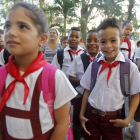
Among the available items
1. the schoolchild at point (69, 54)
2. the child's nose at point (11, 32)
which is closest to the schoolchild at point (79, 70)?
the schoolchild at point (69, 54)

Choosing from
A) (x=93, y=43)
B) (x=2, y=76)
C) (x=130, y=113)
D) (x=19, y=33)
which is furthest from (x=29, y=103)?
(x=93, y=43)

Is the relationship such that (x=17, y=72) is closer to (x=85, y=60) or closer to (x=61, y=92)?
(x=61, y=92)

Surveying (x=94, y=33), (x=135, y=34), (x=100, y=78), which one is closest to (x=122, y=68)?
(x=100, y=78)

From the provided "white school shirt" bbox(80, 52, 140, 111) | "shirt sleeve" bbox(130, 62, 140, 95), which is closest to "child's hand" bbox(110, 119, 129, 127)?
"white school shirt" bbox(80, 52, 140, 111)

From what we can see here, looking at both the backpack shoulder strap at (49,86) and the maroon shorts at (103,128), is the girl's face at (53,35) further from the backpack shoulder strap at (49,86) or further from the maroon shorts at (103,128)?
the backpack shoulder strap at (49,86)

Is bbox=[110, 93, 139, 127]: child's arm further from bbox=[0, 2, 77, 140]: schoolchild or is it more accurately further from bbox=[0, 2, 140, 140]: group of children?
bbox=[0, 2, 77, 140]: schoolchild

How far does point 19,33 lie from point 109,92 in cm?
99

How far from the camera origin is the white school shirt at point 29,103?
2.97 ft

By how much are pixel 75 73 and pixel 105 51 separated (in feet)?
2.52

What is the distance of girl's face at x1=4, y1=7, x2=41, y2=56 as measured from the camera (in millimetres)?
850

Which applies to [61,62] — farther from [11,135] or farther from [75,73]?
[11,135]

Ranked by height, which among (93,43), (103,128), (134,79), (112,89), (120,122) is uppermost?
(93,43)

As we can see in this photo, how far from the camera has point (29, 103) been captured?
0.91 meters

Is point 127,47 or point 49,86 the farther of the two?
point 127,47
